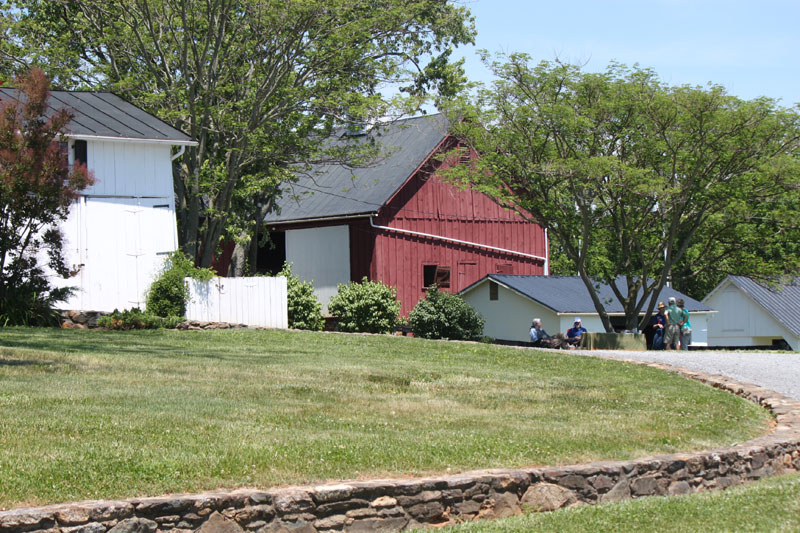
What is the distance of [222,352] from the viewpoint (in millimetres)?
17953

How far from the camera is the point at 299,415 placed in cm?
1079

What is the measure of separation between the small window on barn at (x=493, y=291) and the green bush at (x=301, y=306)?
861 centimetres

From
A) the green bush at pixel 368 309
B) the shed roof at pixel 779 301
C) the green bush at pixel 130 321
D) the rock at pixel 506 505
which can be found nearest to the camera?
the rock at pixel 506 505

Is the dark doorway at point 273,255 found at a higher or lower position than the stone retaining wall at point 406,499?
higher

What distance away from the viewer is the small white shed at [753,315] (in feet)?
149

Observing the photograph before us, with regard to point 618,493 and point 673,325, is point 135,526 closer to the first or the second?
point 618,493

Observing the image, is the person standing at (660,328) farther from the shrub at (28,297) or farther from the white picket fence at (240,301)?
the shrub at (28,297)

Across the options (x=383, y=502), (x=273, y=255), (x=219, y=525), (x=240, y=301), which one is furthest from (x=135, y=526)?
(x=273, y=255)

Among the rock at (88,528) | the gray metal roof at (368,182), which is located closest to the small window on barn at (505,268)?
the gray metal roof at (368,182)

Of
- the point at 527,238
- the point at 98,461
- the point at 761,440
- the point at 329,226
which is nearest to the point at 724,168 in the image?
the point at 527,238

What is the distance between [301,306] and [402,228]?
6.91 metres

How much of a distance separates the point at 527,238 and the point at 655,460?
2904cm

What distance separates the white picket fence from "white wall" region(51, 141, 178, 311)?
133cm

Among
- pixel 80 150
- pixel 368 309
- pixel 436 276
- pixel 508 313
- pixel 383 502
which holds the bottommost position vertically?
pixel 383 502
